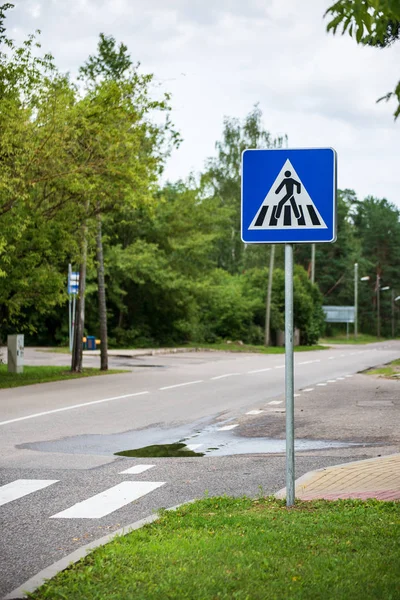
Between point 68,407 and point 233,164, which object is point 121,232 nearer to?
point 233,164

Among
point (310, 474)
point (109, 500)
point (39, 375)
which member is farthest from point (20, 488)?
point (39, 375)

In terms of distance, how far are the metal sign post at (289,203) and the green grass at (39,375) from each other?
→ 16057 millimetres

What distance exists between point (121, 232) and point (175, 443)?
41228 millimetres

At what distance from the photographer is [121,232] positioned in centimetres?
5300

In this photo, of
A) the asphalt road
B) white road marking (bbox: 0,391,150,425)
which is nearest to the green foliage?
the asphalt road

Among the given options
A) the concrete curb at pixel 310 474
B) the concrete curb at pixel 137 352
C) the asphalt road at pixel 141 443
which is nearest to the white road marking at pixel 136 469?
the asphalt road at pixel 141 443

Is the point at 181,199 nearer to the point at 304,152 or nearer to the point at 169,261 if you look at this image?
the point at 169,261

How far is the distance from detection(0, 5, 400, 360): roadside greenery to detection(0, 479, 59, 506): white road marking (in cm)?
1117

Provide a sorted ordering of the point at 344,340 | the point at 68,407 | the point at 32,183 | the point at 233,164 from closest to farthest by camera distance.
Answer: the point at 68,407 < the point at 32,183 < the point at 233,164 < the point at 344,340

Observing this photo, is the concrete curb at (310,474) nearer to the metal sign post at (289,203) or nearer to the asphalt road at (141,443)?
the asphalt road at (141,443)

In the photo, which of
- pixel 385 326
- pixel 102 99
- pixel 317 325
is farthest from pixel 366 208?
pixel 102 99

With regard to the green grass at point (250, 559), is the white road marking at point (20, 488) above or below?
below

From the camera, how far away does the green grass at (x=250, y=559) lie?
4.69 metres

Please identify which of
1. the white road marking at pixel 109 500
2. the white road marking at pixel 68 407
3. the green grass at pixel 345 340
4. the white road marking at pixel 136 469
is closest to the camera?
the white road marking at pixel 109 500
